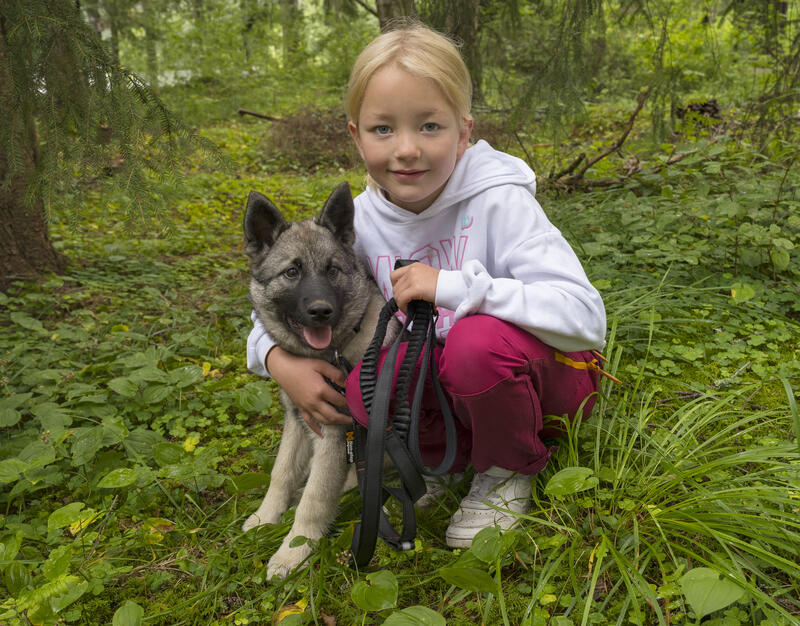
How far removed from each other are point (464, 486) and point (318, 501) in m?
0.57

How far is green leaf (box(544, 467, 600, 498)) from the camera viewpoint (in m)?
1.61

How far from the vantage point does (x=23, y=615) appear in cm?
155

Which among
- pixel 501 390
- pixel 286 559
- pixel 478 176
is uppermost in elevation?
pixel 478 176

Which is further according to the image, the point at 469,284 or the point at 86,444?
the point at 86,444

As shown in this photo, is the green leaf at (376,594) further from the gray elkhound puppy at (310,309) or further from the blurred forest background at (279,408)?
the gray elkhound puppy at (310,309)

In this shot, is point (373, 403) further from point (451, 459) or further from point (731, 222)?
point (731, 222)

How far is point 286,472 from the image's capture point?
2.27 metres

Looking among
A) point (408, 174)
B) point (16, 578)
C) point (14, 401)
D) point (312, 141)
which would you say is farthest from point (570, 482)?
point (312, 141)

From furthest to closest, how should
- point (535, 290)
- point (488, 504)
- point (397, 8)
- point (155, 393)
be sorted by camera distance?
1. point (397, 8)
2. point (155, 393)
3. point (488, 504)
4. point (535, 290)

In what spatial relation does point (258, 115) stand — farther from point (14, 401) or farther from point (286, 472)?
point (286, 472)

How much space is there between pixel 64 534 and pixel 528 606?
1717mm

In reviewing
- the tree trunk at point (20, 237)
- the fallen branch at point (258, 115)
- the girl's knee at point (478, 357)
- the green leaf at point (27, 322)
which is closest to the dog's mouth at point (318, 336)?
the girl's knee at point (478, 357)

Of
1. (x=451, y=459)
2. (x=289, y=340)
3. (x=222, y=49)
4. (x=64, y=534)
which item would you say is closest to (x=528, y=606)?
(x=451, y=459)

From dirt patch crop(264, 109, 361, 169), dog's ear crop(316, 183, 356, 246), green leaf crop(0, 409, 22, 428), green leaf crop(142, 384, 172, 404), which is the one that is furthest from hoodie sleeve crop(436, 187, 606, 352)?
dirt patch crop(264, 109, 361, 169)
